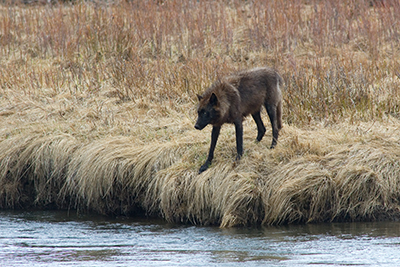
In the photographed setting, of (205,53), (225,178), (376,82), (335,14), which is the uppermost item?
(335,14)

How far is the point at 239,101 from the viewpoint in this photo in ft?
Result: 22.0

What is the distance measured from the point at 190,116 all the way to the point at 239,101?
2044 millimetres

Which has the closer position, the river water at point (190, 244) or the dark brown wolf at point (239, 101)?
the river water at point (190, 244)

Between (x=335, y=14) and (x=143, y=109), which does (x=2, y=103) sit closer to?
(x=143, y=109)

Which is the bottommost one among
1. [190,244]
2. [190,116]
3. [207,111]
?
[190,244]

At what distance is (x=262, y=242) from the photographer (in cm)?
554

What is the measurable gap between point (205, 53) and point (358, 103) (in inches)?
177

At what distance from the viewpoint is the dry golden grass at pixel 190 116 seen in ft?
20.8

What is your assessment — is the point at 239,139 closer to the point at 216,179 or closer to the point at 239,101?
the point at 239,101

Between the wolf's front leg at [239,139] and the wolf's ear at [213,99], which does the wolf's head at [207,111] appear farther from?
the wolf's front leg at [239,139]

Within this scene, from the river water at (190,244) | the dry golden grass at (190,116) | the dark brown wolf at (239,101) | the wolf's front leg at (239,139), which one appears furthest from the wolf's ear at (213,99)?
the river water at (190,244)

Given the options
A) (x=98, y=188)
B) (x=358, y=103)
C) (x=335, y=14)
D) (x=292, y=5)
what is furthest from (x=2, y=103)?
(x=335, y=14)

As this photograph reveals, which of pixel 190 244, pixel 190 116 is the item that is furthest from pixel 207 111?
pixel 190 116

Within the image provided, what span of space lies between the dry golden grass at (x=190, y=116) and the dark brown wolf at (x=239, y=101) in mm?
341
